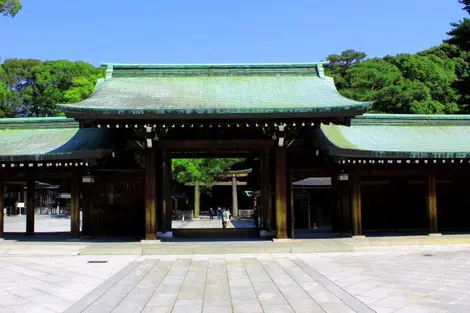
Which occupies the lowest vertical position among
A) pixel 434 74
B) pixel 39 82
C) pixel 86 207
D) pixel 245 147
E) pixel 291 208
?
pixel 291 208

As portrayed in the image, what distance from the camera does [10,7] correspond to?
19188 mm

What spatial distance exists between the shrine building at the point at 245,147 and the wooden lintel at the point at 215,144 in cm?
3

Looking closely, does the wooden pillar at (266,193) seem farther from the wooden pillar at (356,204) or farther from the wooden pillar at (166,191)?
the wooden pillar at (166,191)

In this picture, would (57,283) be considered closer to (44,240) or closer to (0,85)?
(44,240)

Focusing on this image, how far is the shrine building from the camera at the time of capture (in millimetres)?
14156

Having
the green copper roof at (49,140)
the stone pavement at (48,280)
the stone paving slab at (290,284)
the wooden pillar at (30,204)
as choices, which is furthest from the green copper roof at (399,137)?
the wooden pillar at (30,204)

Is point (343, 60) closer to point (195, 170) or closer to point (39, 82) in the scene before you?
point (195, 170)

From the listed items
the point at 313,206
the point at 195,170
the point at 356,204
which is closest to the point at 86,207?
the point at 356,204

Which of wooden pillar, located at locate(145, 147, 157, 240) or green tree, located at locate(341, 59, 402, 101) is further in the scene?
green tree, located at locate(341, 59, 402, 101)

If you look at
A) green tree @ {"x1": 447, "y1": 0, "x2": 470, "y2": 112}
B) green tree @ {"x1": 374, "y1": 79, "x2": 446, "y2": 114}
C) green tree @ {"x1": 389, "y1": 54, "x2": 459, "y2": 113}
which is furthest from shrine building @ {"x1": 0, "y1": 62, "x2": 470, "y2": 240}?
green tree @ {"x1": 389, "y1": 54, "x2": 459, "y2": 113}

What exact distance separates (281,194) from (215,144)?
9.30ft

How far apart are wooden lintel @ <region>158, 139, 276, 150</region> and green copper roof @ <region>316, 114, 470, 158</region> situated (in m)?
2.05

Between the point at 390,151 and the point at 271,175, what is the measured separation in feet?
14.5

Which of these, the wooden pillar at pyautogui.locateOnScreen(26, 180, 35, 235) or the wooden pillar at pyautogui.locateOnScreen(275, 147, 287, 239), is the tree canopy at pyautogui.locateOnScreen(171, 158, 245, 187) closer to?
the wooden pillar at pyautogui.locateOnScreen(26, 180, 35, 235)
